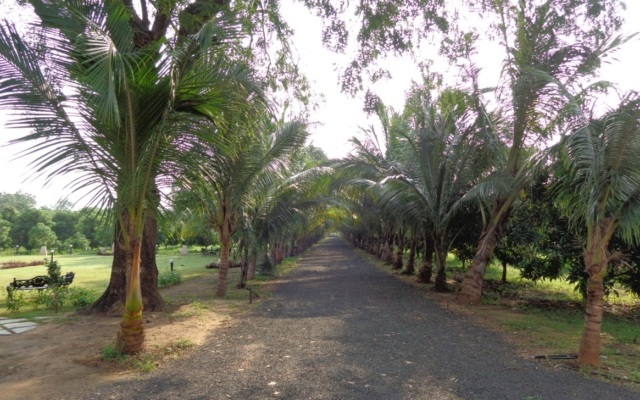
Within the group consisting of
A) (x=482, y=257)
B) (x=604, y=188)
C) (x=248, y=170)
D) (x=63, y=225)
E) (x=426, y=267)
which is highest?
(x=248, y=170)

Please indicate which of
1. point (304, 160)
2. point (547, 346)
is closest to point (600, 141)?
point (547, 346)

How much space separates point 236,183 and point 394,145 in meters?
6.64

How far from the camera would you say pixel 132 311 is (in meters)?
5.80

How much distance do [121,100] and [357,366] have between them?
436 centimetres

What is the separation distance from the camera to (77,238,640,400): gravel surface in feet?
15.4

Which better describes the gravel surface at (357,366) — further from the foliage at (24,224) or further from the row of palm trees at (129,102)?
the foliage at (24,224)

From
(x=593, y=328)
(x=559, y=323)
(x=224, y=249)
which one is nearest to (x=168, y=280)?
(x=224, y=249)

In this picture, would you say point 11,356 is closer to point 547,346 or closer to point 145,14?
point 145,14

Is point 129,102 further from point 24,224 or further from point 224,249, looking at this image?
point 24,224

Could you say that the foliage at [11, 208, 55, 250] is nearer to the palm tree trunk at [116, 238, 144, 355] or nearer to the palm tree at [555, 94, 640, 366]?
the palm tree trunk at [116, 238, 144, 355]

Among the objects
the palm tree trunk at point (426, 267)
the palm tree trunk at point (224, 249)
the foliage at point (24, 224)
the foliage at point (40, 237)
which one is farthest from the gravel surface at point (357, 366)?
the foliage at point (24, 224)

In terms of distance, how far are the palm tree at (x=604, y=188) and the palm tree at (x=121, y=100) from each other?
475 centimetres

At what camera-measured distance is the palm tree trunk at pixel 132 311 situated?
578 centimetres

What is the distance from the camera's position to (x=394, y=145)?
16047 mm
